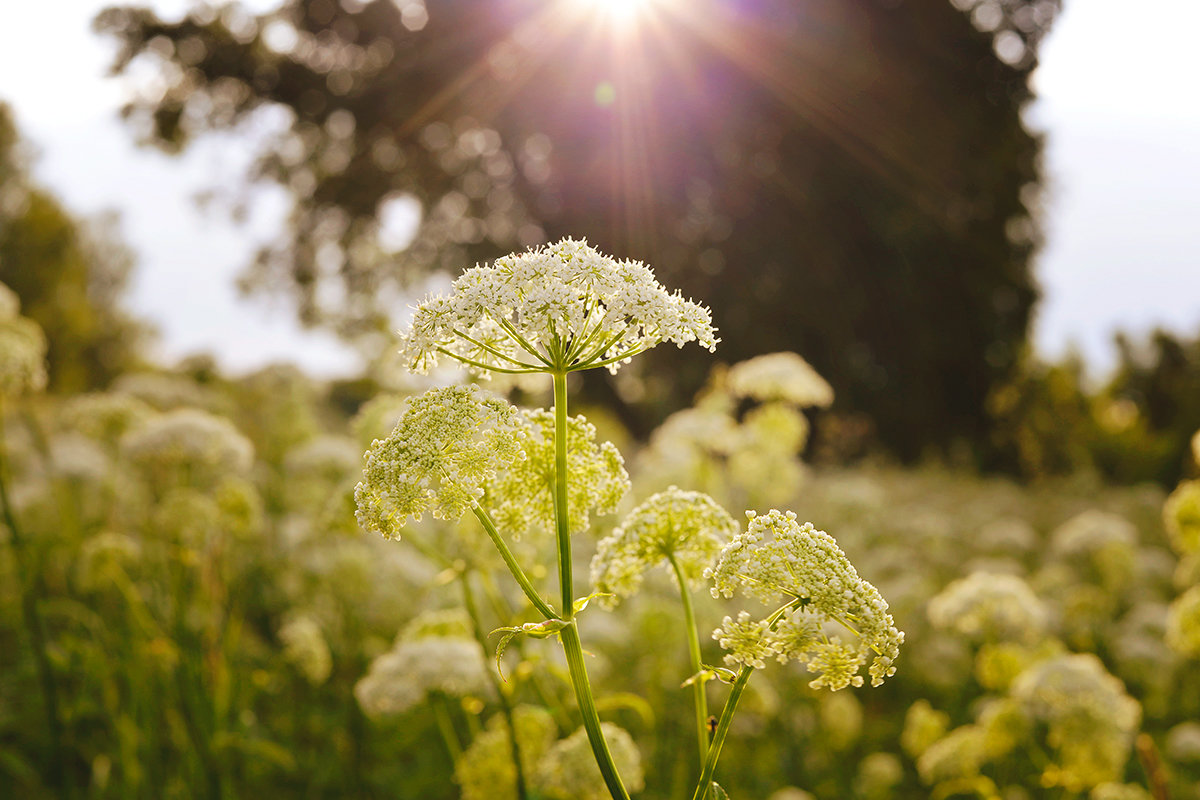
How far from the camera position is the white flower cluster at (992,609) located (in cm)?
347

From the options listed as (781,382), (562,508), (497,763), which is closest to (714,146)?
(781,382)

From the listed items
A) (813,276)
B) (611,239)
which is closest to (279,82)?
(611,239)

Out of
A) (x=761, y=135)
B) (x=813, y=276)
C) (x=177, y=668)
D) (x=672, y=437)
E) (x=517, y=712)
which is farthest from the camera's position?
(x=813, y=276)

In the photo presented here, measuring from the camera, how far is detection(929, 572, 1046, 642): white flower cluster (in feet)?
11.4

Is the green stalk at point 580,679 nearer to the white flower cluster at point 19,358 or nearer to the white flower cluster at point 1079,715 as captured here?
the white flower cluster at point 1079,715

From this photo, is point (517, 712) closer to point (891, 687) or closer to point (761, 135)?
point (891, 687)

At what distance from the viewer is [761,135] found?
19.0 meters

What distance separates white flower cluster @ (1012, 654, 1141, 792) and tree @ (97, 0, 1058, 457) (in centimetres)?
1384

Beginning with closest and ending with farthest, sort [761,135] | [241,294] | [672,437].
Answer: [672,437], [761,135], [241,294]

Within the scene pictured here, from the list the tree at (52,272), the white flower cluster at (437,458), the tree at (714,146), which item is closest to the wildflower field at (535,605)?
the white flower cluster at (437,458)

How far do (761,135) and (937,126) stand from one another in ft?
14.2

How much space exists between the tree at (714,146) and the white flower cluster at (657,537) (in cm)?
1515

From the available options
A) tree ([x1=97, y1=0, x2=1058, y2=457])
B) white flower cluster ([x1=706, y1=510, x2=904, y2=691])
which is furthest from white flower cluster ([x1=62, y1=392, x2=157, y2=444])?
tree ([x1=97, y1=0, x2=1058, y2=457])

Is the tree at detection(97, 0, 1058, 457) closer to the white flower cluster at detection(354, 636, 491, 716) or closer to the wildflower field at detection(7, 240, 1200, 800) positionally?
the wildflower field at detection(7, 240, 1200, 800)
